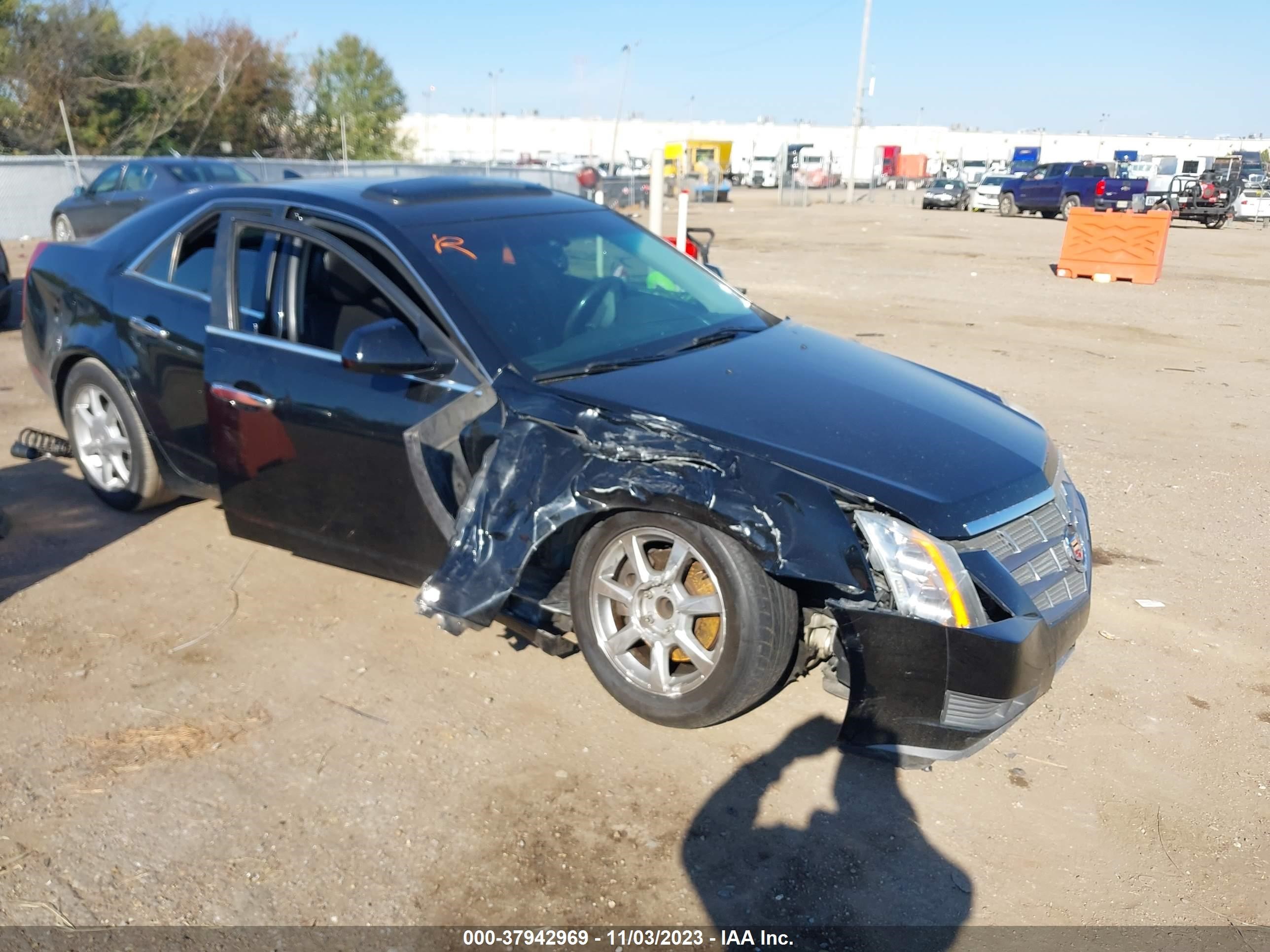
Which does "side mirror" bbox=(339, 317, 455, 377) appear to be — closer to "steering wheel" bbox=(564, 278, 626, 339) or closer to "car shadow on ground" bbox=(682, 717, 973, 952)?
"steering wheel" bbox=(564, 278, 626, 339)

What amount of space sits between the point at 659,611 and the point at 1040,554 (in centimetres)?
121

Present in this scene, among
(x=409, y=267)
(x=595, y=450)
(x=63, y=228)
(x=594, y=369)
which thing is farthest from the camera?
(x=63, y=228)

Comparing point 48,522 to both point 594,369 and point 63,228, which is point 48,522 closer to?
point 594,369

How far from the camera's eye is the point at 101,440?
5309 millimetres

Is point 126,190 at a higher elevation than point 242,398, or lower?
lower

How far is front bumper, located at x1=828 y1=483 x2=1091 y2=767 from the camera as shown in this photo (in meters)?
3.02

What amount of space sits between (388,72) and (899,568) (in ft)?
172

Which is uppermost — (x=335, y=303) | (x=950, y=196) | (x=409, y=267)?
(x=409, y=267)

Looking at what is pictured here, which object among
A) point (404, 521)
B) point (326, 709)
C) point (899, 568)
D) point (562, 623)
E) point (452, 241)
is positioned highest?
point (452, 241)

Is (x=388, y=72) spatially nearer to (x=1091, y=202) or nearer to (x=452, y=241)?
(x=1091, y=202)

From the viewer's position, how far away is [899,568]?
10.1 ft

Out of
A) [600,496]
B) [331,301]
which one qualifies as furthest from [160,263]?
[600,496]

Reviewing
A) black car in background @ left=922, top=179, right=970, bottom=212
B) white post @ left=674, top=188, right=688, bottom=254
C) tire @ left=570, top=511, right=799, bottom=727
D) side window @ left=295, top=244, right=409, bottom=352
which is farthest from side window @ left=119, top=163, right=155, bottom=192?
black car in background @ left=922, top=179, right=970, bottom=212

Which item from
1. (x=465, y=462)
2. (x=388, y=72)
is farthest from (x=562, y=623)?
(x=388, y=72)
